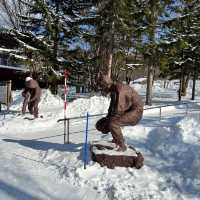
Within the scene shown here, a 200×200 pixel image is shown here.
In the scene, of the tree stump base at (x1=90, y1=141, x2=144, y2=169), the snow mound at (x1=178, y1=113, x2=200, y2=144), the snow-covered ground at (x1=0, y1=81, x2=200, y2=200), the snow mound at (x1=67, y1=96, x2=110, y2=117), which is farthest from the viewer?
the snow mound at (x1=67, y1=96, x2=110, y2=117)

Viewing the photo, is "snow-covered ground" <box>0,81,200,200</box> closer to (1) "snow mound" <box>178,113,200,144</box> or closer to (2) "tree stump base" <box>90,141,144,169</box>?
(1) "snow mound" <box>178,113,200,144</box>

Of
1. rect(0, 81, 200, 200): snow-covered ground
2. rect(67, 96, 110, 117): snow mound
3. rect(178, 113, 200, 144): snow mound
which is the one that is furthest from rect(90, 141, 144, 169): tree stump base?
rect(67, 96, 110, 117): snow mound

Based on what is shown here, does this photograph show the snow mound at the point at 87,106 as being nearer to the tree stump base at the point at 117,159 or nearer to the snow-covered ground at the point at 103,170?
the snow-covered ground at the point at 103,170

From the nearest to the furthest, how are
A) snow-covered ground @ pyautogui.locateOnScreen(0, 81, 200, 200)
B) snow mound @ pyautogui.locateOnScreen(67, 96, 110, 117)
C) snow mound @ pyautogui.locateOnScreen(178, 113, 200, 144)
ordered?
snow-covered ground @ pyautogui.locateOnScreen(0, 81, 200, 200) → snow mound @ pyautogui.locateOnScreen(178, 113, 200, 144) → snow mound @ pyautogui.locateOnScreen(67, 96, 110, 117)

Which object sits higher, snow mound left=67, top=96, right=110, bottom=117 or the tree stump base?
snow mound left=67, top=96, right=110, bottom=117

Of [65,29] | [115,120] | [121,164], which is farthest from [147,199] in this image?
[65,29]

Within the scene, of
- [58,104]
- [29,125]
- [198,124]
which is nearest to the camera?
[198,124]

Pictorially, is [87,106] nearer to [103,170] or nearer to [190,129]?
[190,129]

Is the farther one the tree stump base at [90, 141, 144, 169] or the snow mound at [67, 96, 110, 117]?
the snow mound at [67, 96, 110, 117]

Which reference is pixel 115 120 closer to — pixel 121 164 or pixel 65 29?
pixel 121 164

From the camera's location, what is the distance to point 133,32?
86.8 ft

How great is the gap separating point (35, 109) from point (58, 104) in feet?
19.5

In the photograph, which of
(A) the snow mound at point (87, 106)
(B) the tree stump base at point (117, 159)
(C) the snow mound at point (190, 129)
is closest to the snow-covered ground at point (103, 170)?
(C) the snow mound at point (190, 129)

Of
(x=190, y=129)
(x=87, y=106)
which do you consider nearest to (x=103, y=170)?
(x=190, y=129)
